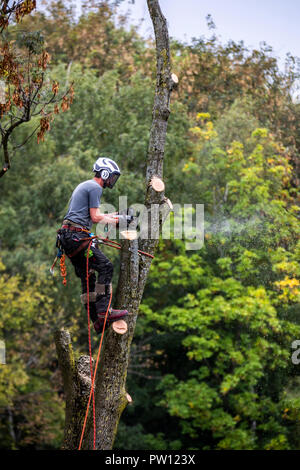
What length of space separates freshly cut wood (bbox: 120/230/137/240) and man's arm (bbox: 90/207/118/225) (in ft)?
0.60

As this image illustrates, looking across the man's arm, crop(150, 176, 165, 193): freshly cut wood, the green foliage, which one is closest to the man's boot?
the man's arm

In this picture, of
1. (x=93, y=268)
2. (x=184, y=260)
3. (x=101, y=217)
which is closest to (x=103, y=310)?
(x=93, y=268)

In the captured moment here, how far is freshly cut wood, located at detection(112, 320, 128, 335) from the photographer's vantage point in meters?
5.11

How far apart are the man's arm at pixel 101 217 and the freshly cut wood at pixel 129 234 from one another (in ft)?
0.60

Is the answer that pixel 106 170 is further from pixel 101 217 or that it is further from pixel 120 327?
pixel 120 327

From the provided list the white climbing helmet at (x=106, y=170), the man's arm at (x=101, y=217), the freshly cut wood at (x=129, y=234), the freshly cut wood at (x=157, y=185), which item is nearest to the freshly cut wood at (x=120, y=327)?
the freshly cut wood at (x=129, y=234)

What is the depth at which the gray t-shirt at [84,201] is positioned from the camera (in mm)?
5496

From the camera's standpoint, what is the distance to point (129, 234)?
5.05 m

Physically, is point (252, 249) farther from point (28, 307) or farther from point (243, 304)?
point (28, 307)

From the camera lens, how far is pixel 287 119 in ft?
56.1

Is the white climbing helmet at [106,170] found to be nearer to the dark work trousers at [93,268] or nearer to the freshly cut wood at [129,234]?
the dark work trousers at [93,268]

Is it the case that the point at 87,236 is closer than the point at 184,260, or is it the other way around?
the point at 87,236

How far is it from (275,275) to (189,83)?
8.35 m

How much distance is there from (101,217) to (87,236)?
262mm
